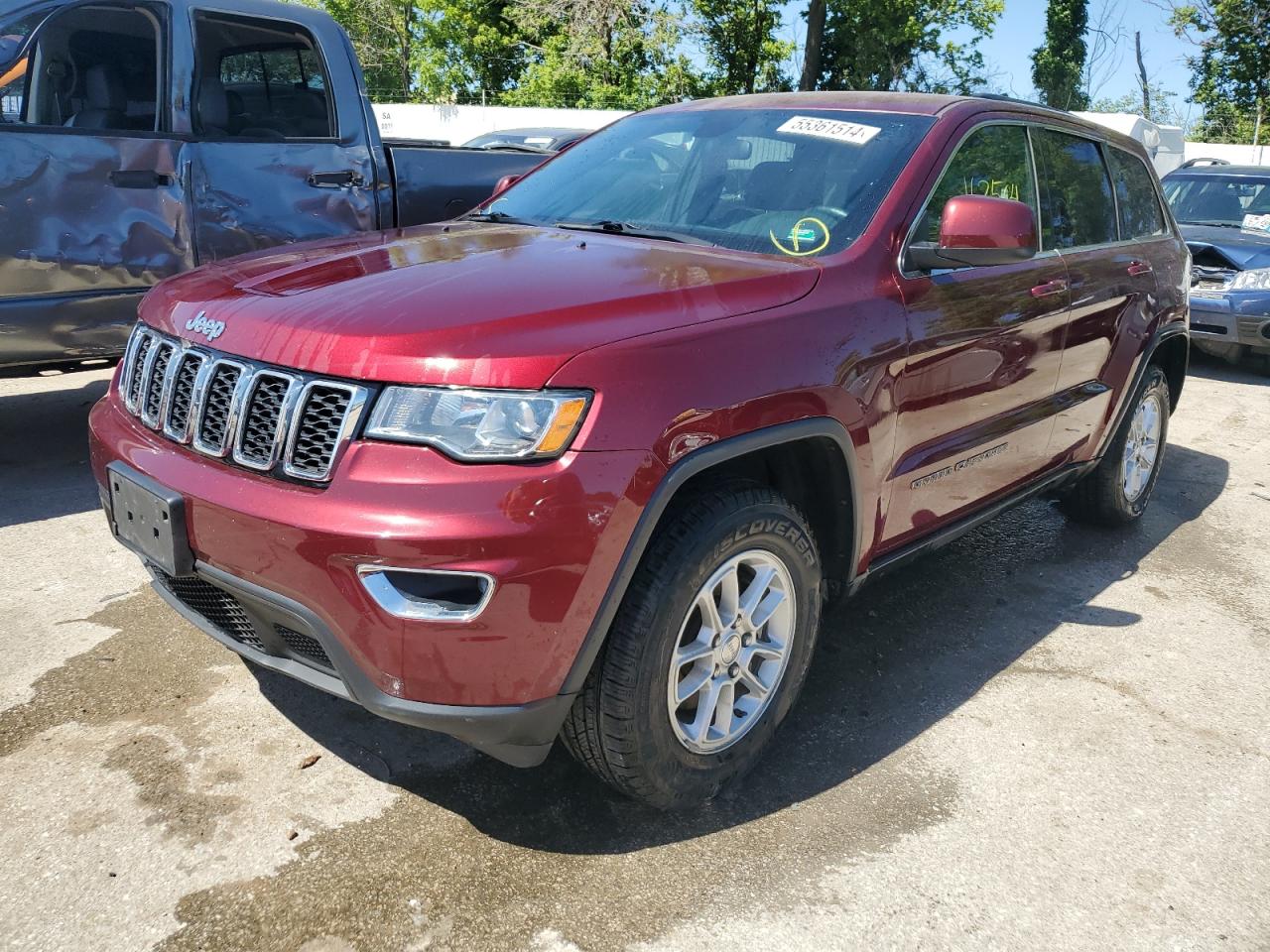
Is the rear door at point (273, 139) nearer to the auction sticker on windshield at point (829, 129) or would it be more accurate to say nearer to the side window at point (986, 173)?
the auction sticker on windshield at point (829, 129)

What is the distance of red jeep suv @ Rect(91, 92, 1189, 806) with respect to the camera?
212cm

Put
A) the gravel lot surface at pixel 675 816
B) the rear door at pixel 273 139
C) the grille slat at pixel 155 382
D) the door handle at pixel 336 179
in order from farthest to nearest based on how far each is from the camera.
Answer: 1. the door handle at pixel 336 179
2. the rear door at pixel 273 139
3. the grille slat at pixel 155 382
4. the gravel lot surface at pixel 675 816

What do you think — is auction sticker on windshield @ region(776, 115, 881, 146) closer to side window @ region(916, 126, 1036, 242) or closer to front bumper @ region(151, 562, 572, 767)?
side window @ region(916, 126, 1036, 242)

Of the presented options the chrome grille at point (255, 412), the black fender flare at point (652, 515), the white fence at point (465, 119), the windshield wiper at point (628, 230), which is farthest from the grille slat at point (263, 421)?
the white fence at point (465, 119)

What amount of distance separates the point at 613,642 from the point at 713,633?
35 cm

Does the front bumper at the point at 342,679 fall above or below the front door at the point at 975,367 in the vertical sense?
below

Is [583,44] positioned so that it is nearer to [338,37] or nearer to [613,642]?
[338,37]

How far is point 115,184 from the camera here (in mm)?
4555

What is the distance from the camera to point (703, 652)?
2.56 meters

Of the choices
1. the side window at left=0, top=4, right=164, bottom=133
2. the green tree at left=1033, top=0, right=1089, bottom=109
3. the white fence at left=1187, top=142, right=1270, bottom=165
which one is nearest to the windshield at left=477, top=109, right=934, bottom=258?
the side window at left=0, top=4, right=164, bottom=133

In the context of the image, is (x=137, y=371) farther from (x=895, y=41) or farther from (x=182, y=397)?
(x=895, y=41)

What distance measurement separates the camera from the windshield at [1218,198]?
9.65m

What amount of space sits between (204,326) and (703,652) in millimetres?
1428

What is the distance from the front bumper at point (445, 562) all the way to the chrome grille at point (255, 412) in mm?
52
